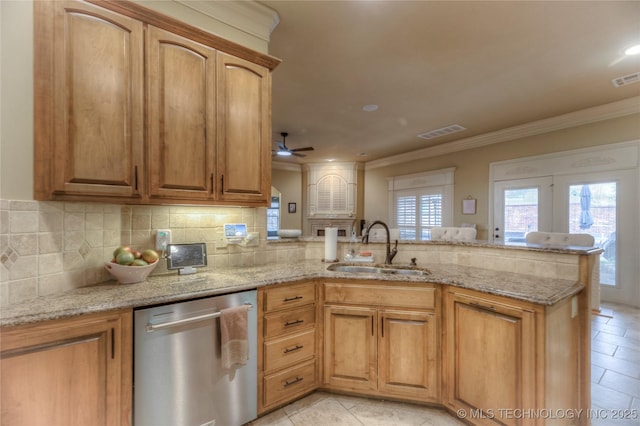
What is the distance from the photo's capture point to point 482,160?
210 inches

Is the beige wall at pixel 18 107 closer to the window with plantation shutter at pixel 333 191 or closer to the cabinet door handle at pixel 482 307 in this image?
the cabinet door handle at pixel 482 307

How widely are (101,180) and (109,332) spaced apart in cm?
79

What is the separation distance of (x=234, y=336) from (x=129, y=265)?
2.51ft

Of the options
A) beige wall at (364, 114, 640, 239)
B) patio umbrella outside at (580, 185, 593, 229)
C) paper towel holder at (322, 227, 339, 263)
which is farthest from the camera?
patio umbrella outside at (580, 185, 593, 229)

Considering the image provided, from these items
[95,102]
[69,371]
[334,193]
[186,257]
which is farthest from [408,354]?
[334,193]

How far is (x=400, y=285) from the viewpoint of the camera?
1921 millimetres

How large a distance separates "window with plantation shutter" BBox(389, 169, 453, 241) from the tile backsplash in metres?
4.16

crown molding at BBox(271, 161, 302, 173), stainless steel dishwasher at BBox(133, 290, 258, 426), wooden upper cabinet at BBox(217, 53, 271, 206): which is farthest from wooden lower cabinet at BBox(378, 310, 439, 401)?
crown molding at BBox(271, 161, 302, 173)

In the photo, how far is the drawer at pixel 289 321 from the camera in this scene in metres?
1.81

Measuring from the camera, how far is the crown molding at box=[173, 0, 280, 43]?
2.00 m

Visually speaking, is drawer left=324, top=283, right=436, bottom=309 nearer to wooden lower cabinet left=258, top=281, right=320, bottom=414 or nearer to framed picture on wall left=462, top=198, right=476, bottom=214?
wooden lower cabinet left=258, top=281, right=320, bottom=414

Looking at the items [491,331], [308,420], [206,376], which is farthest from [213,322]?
[491,331]

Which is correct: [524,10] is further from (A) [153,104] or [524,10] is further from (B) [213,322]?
(B) [213,322]

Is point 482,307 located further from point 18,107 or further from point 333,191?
point 333,191
